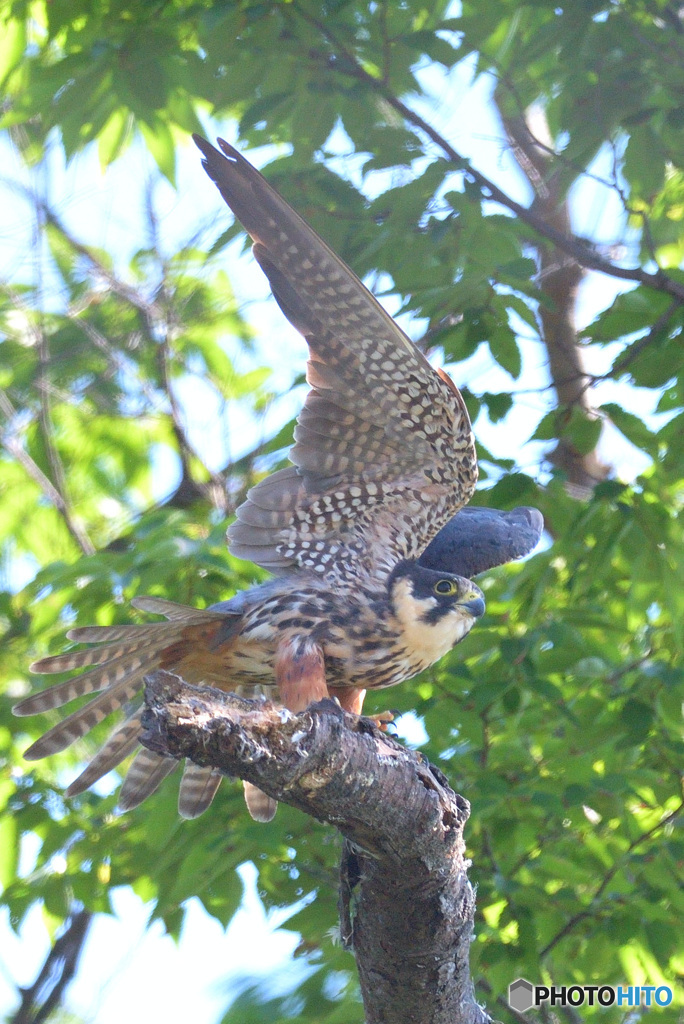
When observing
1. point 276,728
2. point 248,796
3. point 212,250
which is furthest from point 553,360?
point 276,728

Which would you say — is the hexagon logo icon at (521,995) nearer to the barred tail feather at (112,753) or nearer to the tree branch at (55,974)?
the barred tail feather at (112,753)

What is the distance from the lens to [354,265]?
4203 millimetres

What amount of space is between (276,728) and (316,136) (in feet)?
8.94

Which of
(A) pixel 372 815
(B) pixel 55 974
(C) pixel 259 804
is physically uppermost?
(A) pixel 372 815

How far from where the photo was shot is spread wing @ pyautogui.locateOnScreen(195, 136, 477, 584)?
3.54 m

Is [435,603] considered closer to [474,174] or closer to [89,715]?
[89,715]

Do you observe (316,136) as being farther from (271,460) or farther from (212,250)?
(271,460)

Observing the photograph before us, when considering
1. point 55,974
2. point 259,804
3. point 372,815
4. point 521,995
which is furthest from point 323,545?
point 55,974

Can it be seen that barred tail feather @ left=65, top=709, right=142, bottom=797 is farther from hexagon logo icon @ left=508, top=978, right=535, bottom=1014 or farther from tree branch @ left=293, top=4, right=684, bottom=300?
tree branch @ left=293, top=4, right=684, bottom=300

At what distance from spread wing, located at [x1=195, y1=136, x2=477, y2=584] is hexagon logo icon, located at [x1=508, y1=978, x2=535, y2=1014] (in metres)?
1.62

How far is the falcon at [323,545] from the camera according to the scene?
3.59m

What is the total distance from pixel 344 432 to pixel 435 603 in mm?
692

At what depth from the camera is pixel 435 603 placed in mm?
3775

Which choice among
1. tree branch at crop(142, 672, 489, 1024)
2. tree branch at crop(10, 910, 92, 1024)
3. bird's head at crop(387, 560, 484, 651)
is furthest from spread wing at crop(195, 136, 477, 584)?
tree branch at crop(10, 910, 92, 1024)
